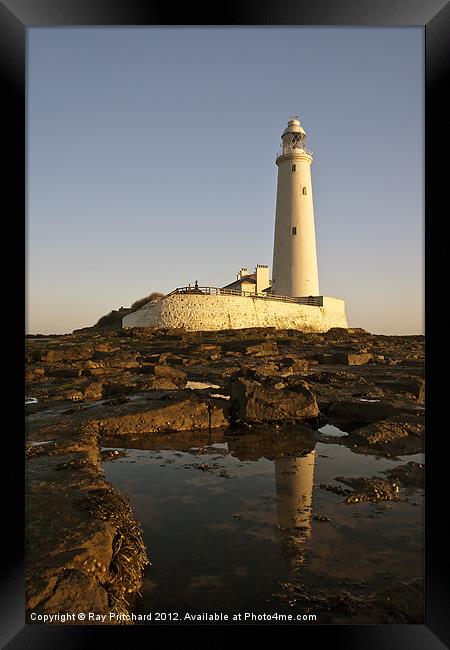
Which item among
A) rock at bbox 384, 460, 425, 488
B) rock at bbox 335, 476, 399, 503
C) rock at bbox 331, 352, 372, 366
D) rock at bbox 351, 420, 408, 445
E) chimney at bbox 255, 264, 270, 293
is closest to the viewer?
rock at bbox 335, 476, 399, 503

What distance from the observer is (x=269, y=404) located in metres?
8.11

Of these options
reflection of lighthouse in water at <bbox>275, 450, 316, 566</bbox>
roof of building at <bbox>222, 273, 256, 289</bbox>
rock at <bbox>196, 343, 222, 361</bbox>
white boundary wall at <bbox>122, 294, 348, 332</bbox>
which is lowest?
reflection of lighthouse in water at <bbox>275, 450, 316, 566</bbox>

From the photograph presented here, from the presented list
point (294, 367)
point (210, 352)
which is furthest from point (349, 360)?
point (210, 352)

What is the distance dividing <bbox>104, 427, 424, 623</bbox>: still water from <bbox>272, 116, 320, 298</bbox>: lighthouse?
34.9 metres

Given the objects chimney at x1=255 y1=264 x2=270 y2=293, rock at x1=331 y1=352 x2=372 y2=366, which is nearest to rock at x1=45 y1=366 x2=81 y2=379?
rock at x1=331 y1=352 x2=372 y2=366

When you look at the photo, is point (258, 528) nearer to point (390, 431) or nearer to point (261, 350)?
point (390, 431)

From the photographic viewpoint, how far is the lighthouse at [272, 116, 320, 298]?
131 feet

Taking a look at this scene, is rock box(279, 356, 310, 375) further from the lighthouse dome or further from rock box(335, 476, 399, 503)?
the lighthouse dome

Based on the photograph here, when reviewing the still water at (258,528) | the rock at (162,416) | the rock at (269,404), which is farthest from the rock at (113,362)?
the still water at (258,528)

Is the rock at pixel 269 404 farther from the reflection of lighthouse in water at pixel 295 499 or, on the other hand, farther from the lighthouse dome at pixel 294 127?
the lighthouse dome at pixel 294 127
